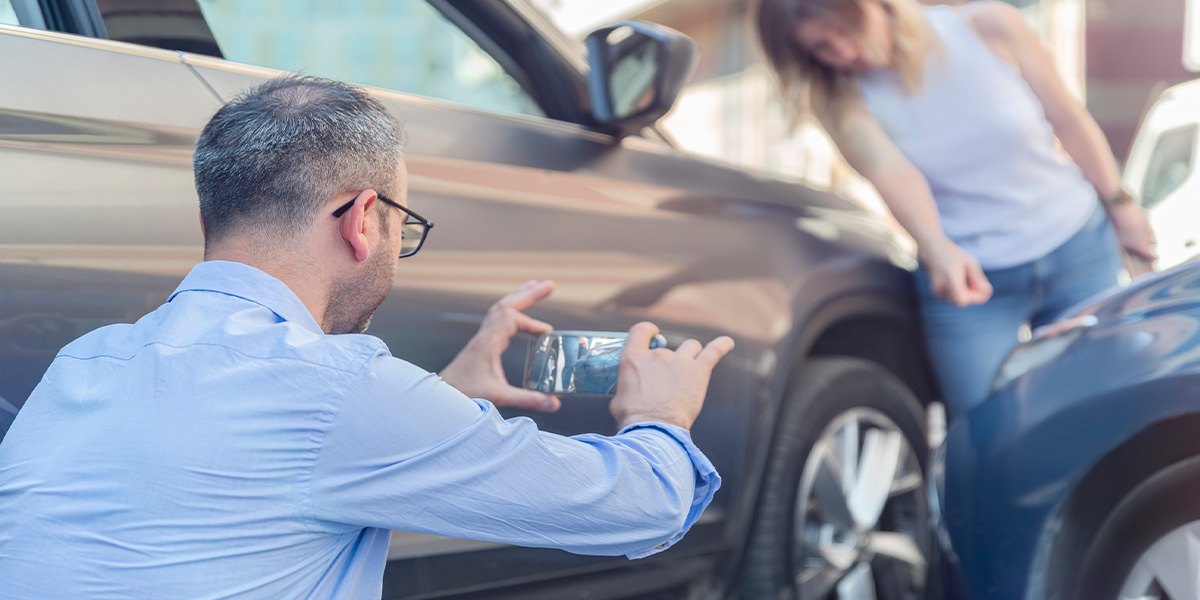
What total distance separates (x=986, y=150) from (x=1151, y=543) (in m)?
1.27

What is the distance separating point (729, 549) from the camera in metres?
2.38

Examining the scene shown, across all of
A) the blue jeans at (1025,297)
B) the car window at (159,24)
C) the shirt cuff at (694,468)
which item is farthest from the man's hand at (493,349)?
the blue jeans at (1025,297)

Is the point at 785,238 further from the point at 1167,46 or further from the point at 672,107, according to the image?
the point at 1167,46

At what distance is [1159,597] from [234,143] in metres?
1.69

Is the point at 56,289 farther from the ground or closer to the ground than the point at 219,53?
closer to the ground

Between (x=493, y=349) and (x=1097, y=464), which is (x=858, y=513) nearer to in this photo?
(x=1097, y=464)

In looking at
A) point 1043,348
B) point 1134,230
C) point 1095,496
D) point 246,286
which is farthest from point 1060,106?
point 246,286

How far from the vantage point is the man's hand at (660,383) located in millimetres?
1363

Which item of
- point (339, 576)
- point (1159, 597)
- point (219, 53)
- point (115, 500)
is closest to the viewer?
point (115, 500)

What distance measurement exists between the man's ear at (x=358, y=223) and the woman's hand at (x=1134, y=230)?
2334mm

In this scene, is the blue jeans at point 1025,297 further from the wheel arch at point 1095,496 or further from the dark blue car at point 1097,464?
the wheel arch at point 1095,496

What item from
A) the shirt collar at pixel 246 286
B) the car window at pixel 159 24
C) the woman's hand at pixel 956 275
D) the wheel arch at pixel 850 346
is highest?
the car window at pixel 159 24

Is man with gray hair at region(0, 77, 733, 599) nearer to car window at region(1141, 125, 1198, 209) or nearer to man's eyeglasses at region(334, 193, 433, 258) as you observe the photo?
man's eyeglasses at region(334, 193, 433, 258)

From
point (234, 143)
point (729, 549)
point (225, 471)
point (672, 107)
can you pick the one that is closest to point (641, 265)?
point (672, 107)
